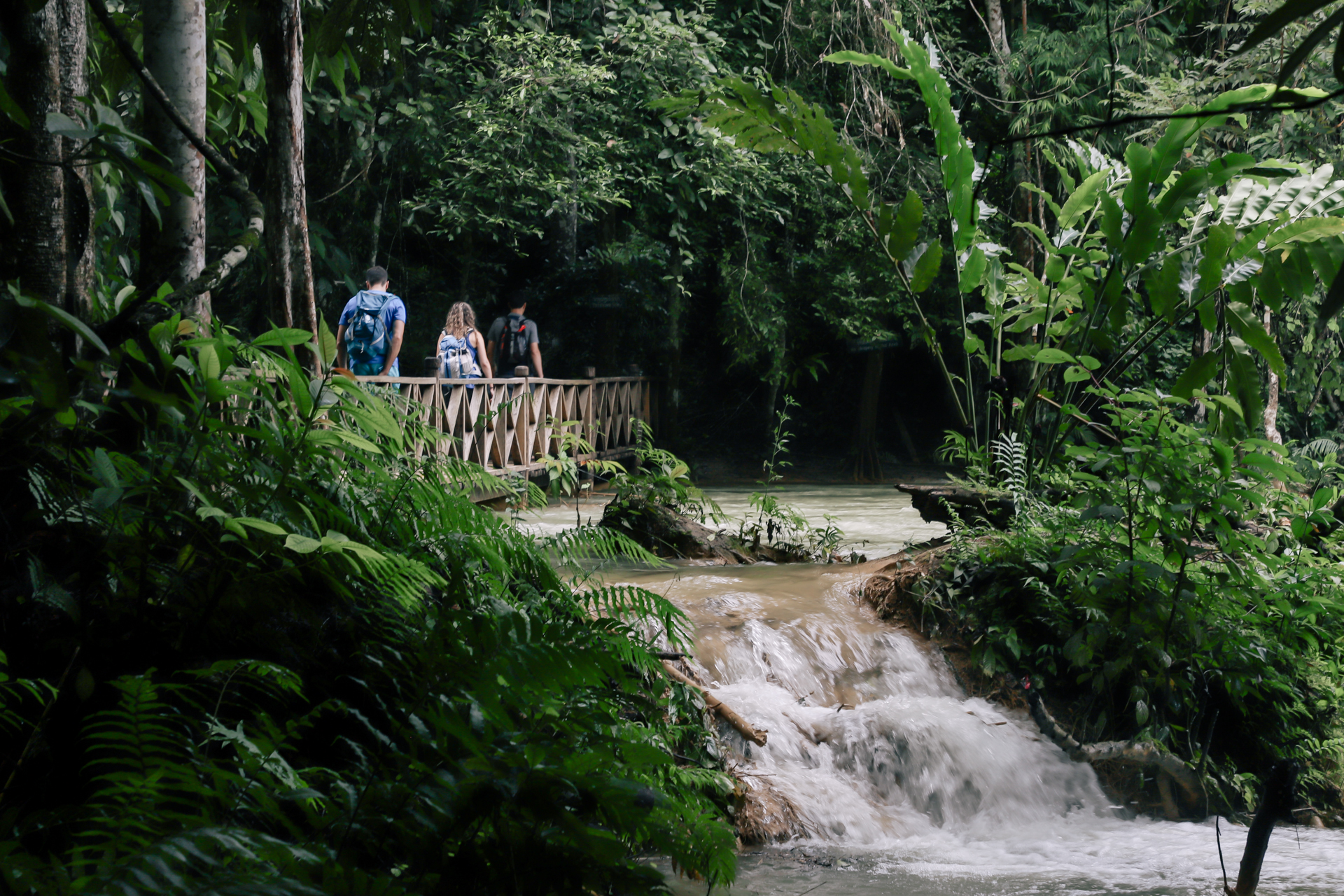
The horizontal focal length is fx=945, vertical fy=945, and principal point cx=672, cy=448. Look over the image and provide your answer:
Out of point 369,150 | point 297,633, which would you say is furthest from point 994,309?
point 369,150

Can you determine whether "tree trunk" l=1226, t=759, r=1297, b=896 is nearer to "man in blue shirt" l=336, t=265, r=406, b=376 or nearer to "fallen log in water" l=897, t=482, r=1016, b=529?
"fallen log in water" l=897, t=482, r=1016, b=529

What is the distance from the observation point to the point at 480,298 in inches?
591

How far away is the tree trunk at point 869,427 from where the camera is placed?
14.1 metres

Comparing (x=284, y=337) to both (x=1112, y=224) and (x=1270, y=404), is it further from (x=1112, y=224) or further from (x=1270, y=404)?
(x=1270, y=404)

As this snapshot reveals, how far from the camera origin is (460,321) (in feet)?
29.9

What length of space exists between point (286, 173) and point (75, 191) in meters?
1.00

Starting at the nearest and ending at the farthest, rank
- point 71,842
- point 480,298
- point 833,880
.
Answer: point 71,842 < point 833,880 < point 480,298

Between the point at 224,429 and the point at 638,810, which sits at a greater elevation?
the point at 224,429

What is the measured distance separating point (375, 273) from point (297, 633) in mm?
5669

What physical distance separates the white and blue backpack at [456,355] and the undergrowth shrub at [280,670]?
6221 millimetres

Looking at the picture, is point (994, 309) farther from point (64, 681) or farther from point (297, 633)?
point (64, 681)

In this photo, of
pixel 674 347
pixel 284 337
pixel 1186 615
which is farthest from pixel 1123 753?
pixel 674 347

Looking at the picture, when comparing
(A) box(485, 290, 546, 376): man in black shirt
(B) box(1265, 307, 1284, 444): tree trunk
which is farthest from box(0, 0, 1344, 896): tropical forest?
(A) box(485, 290, 546, 376): man in black shirt

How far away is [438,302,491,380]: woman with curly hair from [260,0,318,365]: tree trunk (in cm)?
545
